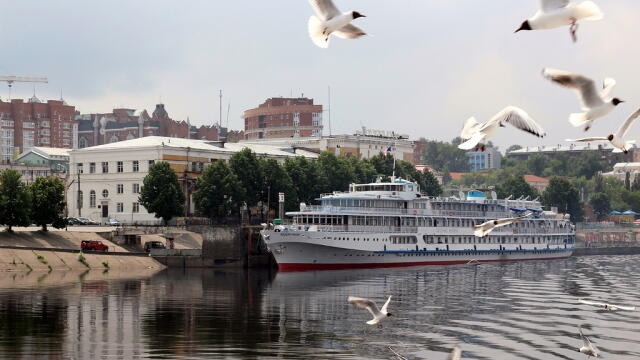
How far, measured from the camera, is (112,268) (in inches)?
3081

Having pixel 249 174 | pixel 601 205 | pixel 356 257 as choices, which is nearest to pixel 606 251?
pixel 601 205

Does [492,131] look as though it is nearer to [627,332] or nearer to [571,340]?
[571,340]

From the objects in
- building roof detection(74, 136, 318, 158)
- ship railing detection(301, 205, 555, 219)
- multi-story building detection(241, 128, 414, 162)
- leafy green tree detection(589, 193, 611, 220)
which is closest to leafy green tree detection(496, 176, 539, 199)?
multi-story building detection(241, 128, 414, 162)

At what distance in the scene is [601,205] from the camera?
17750cm

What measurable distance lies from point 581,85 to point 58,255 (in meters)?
67.3

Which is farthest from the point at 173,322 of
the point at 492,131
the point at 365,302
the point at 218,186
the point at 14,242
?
the point at 218,186

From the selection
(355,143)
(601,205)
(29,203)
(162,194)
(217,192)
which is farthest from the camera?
(601,205)

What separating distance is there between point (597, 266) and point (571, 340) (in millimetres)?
55107

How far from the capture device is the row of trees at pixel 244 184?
325 ft

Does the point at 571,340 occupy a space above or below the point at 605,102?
below

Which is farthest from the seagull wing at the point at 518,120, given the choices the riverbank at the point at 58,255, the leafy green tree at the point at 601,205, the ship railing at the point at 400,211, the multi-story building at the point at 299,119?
the multi-story building at the point at 299,119

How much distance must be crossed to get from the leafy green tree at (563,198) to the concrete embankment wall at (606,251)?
962 inches

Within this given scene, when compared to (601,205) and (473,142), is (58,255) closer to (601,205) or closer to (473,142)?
(473,142)

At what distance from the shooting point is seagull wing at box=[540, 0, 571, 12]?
13.7m
